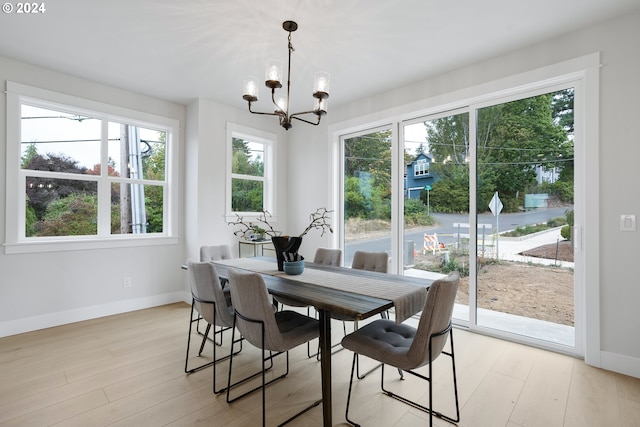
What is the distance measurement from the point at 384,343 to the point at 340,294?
1.22ft

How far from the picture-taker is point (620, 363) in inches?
94.6

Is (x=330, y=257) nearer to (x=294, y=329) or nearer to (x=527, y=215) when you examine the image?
(x=294, y=329)

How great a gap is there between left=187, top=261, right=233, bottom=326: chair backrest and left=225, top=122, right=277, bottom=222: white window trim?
7.26 ft

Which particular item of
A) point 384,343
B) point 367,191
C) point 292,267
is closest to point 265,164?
point 367,191

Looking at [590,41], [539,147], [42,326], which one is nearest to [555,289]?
[539,147]

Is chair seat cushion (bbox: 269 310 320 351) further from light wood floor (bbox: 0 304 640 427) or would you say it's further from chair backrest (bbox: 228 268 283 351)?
light wood floor (bbox: 0 304 640 427)

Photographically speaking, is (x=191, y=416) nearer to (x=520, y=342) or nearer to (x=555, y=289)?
(x=520, y=342)

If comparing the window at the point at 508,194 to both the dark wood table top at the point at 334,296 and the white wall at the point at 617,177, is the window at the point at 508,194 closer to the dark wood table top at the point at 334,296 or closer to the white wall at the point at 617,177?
the white wall at the point at 617,177

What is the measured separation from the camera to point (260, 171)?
4.90m

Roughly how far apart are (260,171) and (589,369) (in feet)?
14.2

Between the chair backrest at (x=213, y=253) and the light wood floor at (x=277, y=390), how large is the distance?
0.83 meters

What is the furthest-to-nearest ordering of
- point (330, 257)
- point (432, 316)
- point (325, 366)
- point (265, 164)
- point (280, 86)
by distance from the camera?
point (265, 164)
point (330, 257)
point (280, 86)
point (325, 366)
point (432, 316)

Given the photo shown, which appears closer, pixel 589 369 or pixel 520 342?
pixel 589 369

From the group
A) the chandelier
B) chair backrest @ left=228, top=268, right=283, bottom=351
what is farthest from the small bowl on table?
the chandelier
